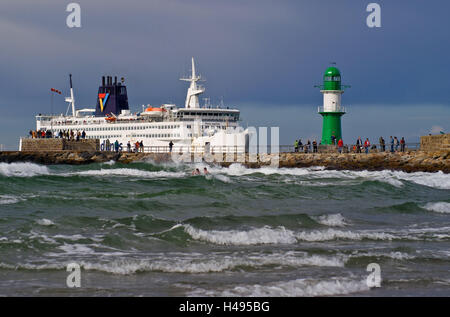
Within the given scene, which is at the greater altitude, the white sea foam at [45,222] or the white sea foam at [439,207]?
the white sea foam at [45,222]

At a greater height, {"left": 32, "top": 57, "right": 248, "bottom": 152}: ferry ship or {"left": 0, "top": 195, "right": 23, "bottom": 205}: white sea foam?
{"left": 32, "top": 57, "right": 248, "bottom": 152}: ferry ship

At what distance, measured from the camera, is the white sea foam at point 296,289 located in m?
7.89

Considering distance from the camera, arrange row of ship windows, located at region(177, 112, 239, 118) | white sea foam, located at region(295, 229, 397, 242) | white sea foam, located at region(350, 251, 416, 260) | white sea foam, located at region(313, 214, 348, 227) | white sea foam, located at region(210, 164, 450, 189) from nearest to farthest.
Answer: white sea foam, located at region(350, 251, 416, 260), white sea foam, located at region(295, 229, 397, 242), white sea foam, located at region(313, 214, 348, 227), white sea foam, located at region(210, 164, 450, 189), row of ship windows, located at region(177, 112, 239, 118)

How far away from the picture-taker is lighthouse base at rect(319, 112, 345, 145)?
45.6 meters

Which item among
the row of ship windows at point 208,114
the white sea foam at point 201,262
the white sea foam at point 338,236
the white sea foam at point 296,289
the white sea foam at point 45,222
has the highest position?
the row of ship windows at point 208,114

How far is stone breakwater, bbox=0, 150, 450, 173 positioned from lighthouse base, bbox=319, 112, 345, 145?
6.11 m

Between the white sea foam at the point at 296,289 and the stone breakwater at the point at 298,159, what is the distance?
2499 centimetres

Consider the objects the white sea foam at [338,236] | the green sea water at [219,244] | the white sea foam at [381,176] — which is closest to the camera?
the green sea water at [219,244]

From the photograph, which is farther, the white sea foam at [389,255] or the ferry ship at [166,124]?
the ferry ship at [166,124]

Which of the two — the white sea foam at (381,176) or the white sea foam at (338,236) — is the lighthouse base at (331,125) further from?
the white sea foam at (338,236)

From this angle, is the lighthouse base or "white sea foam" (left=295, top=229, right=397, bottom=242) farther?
the lighthouse base

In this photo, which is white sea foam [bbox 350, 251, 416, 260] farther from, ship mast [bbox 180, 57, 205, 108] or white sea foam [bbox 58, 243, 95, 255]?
ship mast [bbox 180, 57, 205, 108]

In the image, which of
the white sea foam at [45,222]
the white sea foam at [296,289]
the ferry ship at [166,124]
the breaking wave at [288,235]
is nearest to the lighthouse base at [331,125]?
the ferry ship at [166,124]

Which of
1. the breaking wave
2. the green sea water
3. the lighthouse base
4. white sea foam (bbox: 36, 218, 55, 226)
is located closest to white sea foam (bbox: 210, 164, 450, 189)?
the green sea water
